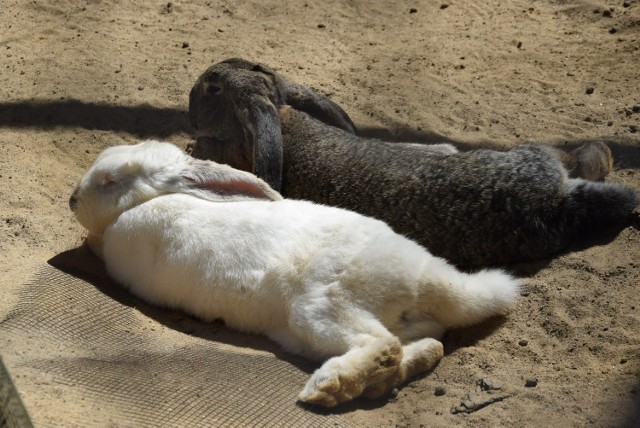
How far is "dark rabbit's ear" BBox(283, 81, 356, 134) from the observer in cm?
Answer: 761

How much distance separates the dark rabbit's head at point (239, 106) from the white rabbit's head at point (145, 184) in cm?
168

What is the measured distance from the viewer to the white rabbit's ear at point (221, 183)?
217 inches

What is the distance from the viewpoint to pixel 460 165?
237 inches

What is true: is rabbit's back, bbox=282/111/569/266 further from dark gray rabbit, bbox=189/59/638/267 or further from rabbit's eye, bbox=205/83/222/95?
rabbit's eye, bbox=205/83/222/95

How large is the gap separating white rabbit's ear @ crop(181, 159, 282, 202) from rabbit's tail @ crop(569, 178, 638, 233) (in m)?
2.10

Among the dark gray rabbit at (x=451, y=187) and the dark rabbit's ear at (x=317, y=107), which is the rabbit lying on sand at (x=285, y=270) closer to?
the dark gray rabbit at (x=451, y=187)

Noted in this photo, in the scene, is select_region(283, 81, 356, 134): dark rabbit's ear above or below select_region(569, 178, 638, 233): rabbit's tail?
below

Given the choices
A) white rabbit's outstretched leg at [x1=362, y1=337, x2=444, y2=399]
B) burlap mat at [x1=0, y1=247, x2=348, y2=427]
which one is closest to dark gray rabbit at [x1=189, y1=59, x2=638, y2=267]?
white rabbit's outstretched leg at [x1=362, y1=337, x2=444, y2=399]

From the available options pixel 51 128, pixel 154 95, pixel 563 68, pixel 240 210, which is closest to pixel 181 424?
pixel 240 210

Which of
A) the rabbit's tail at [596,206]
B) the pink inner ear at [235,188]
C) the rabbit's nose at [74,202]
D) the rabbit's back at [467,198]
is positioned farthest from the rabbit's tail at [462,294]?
the rabbit's nose at [74,202]

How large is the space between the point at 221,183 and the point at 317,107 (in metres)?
2.33

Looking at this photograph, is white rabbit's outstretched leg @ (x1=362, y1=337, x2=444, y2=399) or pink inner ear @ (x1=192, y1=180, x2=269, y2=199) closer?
white rabbit's outstretched leg @ (x1=362, y1=337, x2=444, y2=399)

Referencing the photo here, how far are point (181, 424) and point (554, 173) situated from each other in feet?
10.8

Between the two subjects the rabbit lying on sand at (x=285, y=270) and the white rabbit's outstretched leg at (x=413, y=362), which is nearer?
the white rabbit's outstretched leg at (x=413, y=362)
